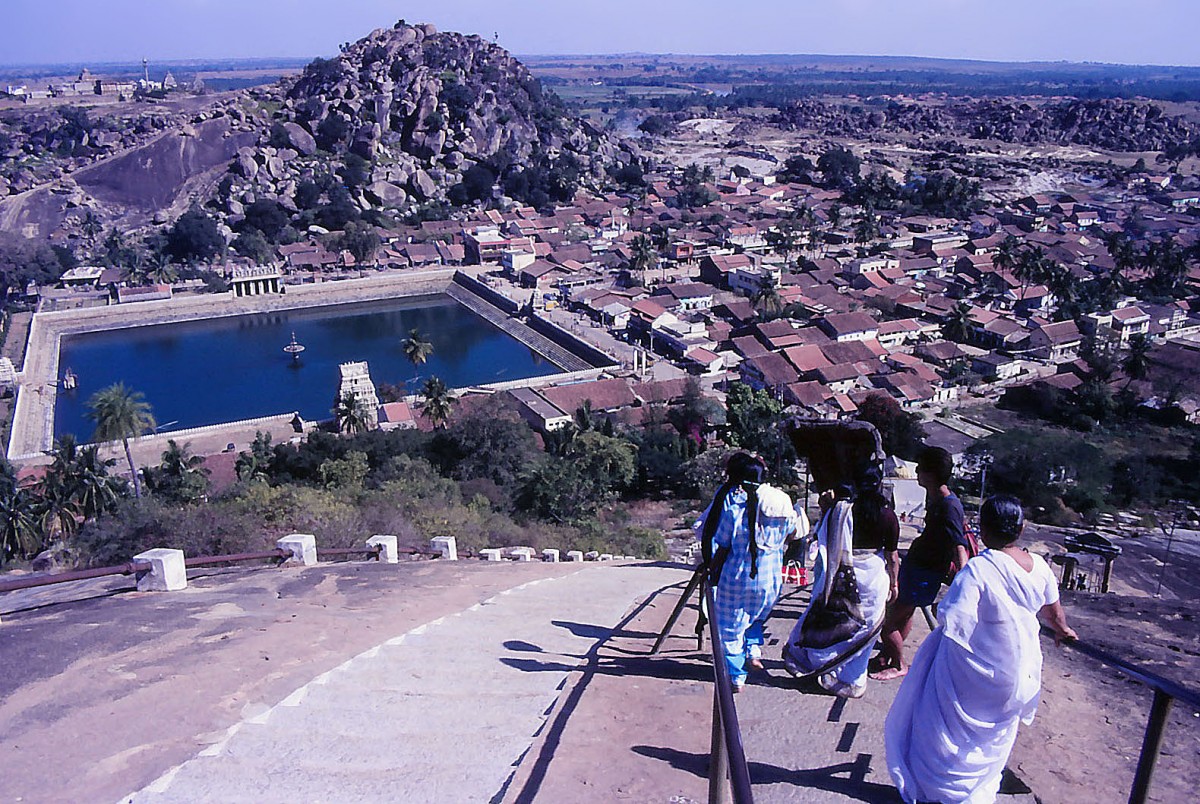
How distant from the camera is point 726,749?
2.17 metres

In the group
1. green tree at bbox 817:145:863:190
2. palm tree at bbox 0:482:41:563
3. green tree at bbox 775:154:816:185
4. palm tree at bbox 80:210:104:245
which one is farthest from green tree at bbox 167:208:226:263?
green tree at bbox 817:145:863:190

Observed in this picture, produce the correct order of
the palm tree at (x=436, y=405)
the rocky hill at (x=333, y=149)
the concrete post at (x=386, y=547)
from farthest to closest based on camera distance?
1. the rocky hill at (x=333, y=149)
2. the palm tree at (x=436, y=405)
3. the concrete post at (x=386, y=547)

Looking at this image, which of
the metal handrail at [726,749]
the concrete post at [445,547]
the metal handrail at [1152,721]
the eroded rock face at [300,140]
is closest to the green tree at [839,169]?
the eroded rock face at [300,140]

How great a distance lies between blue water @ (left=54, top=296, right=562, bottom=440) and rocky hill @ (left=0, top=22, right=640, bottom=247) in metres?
16.5

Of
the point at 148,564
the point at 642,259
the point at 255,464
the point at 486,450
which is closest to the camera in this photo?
the point at 148,564

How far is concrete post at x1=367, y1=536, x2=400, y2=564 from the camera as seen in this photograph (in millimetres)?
9117

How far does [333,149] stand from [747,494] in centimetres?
7469

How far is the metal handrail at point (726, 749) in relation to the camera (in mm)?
1943

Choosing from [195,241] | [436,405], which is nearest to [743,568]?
[436,405]

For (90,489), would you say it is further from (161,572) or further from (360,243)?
(360,243)

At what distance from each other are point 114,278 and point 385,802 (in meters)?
54.0

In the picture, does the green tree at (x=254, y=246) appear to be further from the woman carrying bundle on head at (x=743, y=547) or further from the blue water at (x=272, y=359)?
the woman carrying bundle on head at (x=743, y=547)

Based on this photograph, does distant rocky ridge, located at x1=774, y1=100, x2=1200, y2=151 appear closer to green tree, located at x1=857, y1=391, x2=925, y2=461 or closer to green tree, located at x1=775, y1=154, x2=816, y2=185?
green tree, located at x1=775, y1=154, x2=816, y2=185

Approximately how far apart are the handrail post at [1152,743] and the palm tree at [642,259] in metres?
46.0
